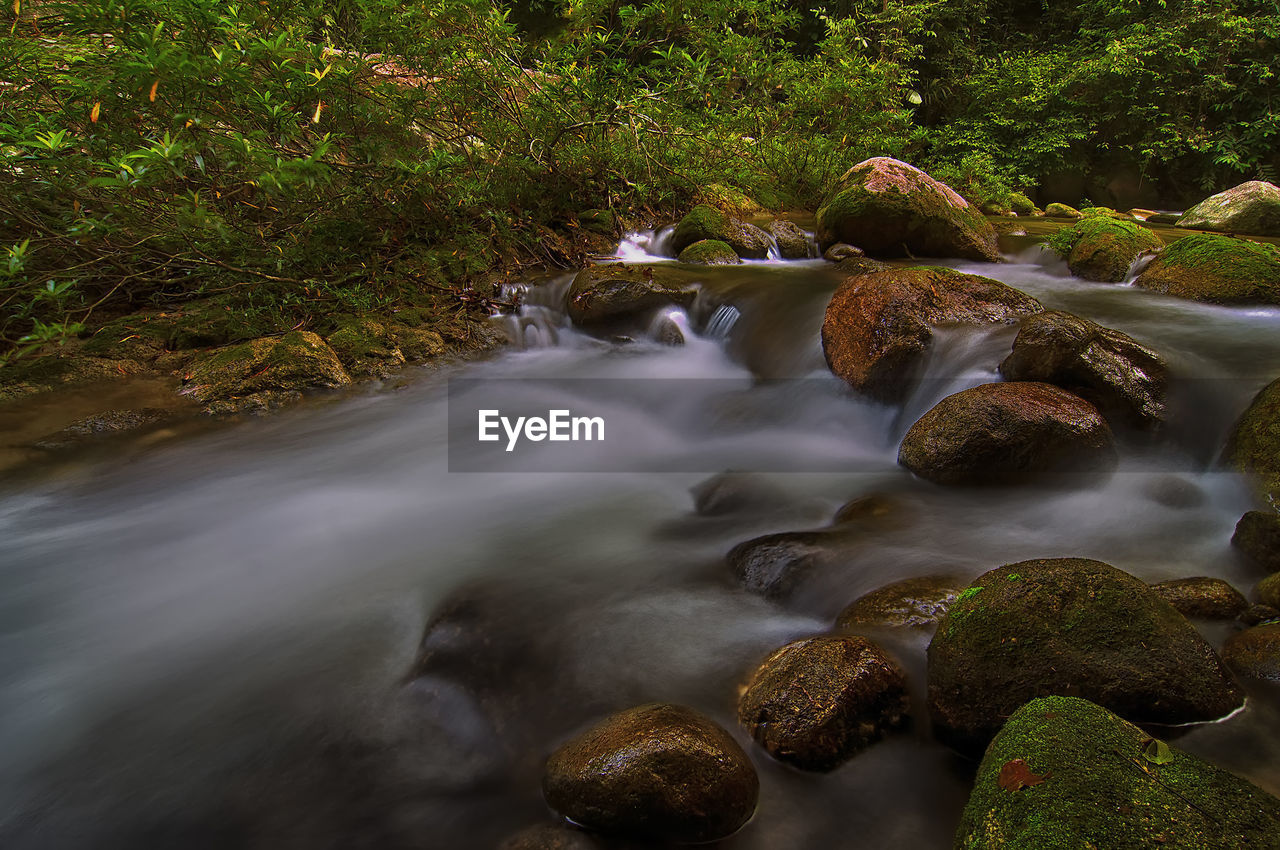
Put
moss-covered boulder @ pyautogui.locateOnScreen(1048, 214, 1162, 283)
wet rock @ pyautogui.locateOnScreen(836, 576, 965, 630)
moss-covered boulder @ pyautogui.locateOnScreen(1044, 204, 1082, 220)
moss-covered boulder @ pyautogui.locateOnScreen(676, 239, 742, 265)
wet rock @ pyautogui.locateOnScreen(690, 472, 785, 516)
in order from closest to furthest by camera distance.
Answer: wet rock @ pyautogui.locateOnScreen(836, 576, 965, 630), wet rock @ pyautogui.locateOnScreen(690, 472, 785, 516), moss-covered boulder @ pyautogui.locateOnScreen(1048, 214, 1162, 283), moss-covered boulder @ pyautogui.locateOnScreen(676, 239, 742, 265), moss-covered boulder @ pyautogui.locateOnScreen(1044, 204, 1082, 220)

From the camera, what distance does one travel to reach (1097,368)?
395 cm

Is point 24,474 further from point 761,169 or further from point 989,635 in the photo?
point 761,169

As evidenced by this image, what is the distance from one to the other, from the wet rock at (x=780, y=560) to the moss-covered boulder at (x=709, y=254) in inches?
222

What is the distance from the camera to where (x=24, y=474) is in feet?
13.3

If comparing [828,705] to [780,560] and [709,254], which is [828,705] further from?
[709,254]

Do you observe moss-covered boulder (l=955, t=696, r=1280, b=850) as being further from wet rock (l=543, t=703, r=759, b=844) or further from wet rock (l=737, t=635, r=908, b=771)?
wet rock (l=543, t=703, r=759, b=844)

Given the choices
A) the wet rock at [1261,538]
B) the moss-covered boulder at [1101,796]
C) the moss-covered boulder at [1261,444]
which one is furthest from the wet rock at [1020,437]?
the moss-covered boulder at [1101,796]

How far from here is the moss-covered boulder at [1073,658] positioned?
2074 mm

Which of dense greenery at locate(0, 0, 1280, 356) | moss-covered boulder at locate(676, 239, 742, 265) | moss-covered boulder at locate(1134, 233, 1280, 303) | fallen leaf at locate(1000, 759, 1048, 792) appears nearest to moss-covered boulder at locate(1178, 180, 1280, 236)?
dense greenery at locate(0, 0, 1280, 356)

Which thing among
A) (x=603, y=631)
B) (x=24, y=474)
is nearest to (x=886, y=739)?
(x=603, y=631)

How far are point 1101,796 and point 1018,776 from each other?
170 millimetres

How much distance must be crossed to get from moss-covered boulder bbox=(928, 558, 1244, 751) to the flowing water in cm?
15

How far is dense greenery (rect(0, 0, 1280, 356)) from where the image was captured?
4359 mm

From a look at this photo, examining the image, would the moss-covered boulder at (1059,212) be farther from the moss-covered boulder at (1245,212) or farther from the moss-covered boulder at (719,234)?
the moss-covered boulder at (719,234)
